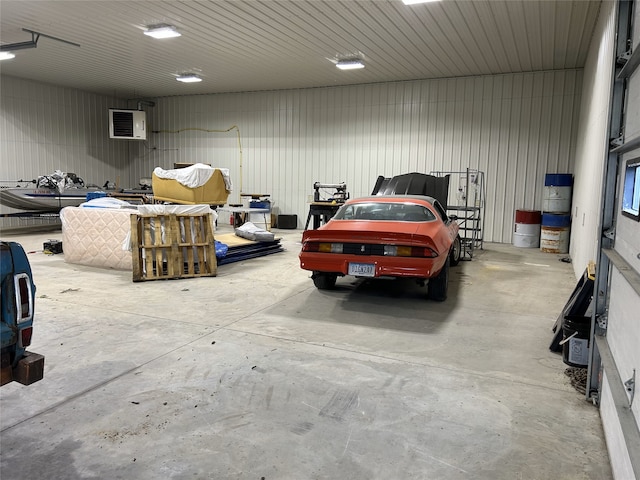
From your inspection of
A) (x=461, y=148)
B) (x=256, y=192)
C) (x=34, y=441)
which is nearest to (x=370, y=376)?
(x=34, y=441)

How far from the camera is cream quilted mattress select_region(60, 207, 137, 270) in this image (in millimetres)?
7486

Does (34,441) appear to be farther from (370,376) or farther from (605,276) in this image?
(605,276)

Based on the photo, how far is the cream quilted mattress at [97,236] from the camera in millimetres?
7486

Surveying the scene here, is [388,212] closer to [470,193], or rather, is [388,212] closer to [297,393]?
[297,393]

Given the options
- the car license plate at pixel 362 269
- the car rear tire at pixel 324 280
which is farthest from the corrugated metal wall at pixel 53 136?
the car license plate at pixel 362 269

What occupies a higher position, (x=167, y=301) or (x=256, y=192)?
(x=256, y=192)

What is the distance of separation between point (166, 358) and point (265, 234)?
550cm

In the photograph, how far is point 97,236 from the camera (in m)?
7.72

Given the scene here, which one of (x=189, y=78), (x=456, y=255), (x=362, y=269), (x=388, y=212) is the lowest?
(x=456, y=255)

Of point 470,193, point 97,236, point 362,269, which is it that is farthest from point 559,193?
point 97,236

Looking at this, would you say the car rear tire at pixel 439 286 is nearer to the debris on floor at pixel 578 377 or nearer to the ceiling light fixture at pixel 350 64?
the debris on floor at pixel 578 377

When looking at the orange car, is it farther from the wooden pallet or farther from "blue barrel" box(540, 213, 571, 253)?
"blue barrel" box(540, 213, 571, 253)

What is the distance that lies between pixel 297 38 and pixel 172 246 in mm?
4795

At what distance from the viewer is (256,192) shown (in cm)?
1491
